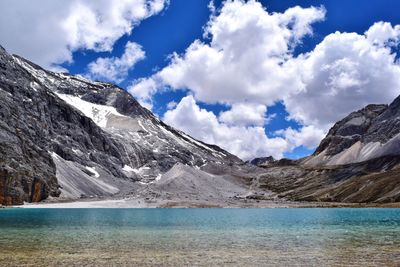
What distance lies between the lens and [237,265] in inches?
1253

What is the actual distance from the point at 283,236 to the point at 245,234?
496 centimetres

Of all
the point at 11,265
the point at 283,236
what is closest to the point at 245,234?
the point at 283,236

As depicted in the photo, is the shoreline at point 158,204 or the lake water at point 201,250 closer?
the lake water at point 201,250

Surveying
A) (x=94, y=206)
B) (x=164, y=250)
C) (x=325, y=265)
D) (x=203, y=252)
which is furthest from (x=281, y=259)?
(x=94, y=206)

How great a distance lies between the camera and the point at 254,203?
7662 inches

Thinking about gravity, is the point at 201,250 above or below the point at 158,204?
→ below

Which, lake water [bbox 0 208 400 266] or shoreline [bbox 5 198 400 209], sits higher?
shoreline [bbox 5 198 400 209]

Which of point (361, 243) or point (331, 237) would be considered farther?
point (331, 237)

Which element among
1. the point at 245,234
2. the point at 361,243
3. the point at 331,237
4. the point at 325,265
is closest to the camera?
the point at 325,265

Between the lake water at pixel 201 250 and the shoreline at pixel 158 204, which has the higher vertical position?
the shoreline at pixel 158 204

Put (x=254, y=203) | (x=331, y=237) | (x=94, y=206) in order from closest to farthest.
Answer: (x=331, y=237)
(x=94, y=206)
(x=254, y=203)

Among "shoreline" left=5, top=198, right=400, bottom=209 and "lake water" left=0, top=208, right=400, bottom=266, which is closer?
"lake water" left=0, top=208, right=400, bottom=266

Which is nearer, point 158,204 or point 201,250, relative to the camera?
point 201,250

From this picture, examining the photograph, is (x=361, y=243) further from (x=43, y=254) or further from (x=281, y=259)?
(x=43, y=254)
